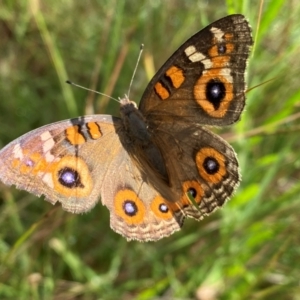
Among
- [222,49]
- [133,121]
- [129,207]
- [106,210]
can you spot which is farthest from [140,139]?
[106,210]

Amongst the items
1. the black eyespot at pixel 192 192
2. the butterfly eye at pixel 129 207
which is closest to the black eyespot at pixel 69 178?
the butterfly eye at pixel 129 207

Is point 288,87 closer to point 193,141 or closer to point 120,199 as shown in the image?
point 193,141

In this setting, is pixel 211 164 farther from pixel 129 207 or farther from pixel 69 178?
pixel 69 178

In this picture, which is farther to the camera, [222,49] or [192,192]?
[192,192]

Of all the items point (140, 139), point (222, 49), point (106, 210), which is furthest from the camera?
point (106, 210)

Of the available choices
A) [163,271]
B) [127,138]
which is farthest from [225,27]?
[163,271]

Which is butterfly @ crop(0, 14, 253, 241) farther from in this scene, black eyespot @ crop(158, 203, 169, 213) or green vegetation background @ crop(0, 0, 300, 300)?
green vegetation background @ crop(0, 0, 300, 300)
